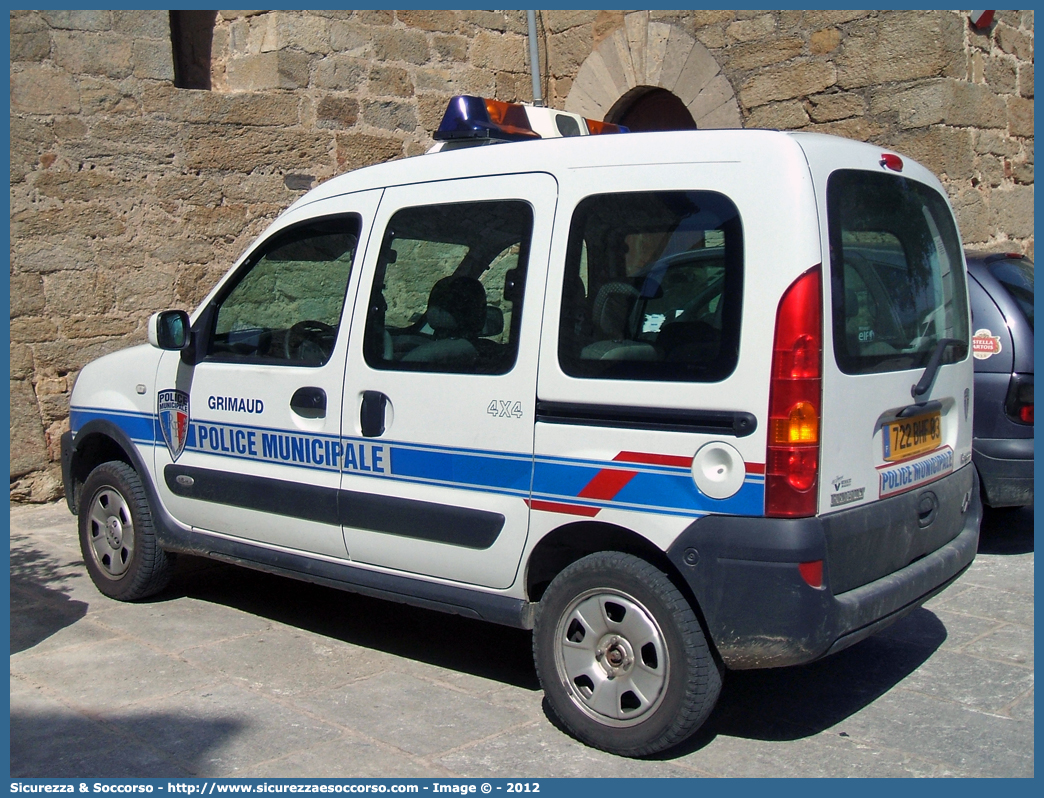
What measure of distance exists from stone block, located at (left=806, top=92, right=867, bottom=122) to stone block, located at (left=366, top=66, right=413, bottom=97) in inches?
124

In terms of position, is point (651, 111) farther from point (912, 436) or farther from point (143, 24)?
point (912, 436)

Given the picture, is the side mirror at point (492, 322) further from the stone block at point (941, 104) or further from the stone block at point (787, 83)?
the stone block at point (787, 83)

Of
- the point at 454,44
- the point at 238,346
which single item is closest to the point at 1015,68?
the point at 454,44

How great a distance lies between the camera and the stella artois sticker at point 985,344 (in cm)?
543

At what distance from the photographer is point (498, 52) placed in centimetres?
936

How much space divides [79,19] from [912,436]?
6165 millimetres

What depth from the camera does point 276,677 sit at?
4207 mm

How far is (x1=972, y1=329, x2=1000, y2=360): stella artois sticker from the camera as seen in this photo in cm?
543

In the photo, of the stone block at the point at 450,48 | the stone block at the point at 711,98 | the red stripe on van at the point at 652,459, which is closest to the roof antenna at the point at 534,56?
the stone block at the point at 450,48

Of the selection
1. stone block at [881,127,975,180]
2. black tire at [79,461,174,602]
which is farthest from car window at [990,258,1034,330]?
black tire at [79,461,174,602]

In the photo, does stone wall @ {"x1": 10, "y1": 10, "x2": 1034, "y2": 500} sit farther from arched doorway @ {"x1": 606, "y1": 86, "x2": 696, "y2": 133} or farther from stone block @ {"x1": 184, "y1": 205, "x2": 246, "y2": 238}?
arched doorway @ {"x1": 606, "y1": 86, "x2": 696, "y2": 133}

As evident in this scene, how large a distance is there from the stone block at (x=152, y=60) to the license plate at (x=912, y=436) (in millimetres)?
5893

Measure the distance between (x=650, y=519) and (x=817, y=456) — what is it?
0.53m

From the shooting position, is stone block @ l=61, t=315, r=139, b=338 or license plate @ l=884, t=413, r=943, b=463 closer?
license plate @ l=884, t=413, r=943, b=463
